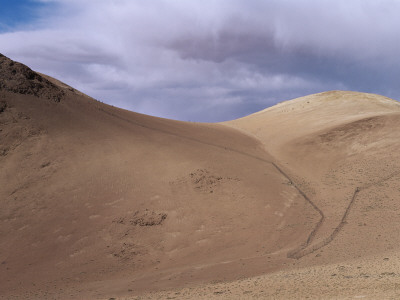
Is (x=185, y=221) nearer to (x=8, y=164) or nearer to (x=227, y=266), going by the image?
(x=227, y=266)

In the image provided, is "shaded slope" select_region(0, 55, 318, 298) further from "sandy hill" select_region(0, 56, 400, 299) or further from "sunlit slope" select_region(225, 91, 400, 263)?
"sunlit slope" select_region(225, 91, 400, 263)

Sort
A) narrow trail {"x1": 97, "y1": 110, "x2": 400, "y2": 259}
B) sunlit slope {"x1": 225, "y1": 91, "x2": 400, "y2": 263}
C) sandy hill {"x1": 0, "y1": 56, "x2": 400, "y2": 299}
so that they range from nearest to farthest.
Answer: sandy hill {"x1": 0, "y1": 56, "x2": 400, "y2": 299} < narrow trail {"x1": 97, "y1": 110, "x2": 400, "y2": 259} < sunlit slope {"x1": 225, "y1": 91, "x2": 400, "y2": 263}

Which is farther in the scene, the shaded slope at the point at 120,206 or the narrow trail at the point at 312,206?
the narrow trail at the point at 312,206

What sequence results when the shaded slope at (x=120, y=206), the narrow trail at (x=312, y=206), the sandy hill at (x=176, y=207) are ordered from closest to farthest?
the sandy hill at (x=176, y=207) → the shaded slope at (x=120, y=206) → the narrow trail at (x=312, y=206)

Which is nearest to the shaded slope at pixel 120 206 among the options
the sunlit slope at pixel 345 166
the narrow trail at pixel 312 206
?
the narrow trail at pixel 312 206

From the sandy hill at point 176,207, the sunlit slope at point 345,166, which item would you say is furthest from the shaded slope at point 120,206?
the sunlit slope at point 345,166

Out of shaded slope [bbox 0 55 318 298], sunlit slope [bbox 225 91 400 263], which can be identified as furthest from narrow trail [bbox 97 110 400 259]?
shaded slope [bbox 0 55 318 298]

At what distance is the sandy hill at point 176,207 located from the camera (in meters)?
10.2

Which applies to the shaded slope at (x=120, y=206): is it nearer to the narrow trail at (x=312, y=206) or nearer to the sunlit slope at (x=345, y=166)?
the narrow trail at (x=312, y=206)

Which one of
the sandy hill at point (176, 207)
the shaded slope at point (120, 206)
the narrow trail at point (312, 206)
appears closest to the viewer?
the sandy hill at point (176, 207)

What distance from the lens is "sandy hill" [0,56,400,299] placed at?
400 inches

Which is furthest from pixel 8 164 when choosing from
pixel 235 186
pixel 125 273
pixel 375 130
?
pixel 375 130

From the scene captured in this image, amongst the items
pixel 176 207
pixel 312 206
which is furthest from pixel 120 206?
pixel 312 206

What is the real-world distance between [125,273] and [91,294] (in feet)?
5.53
